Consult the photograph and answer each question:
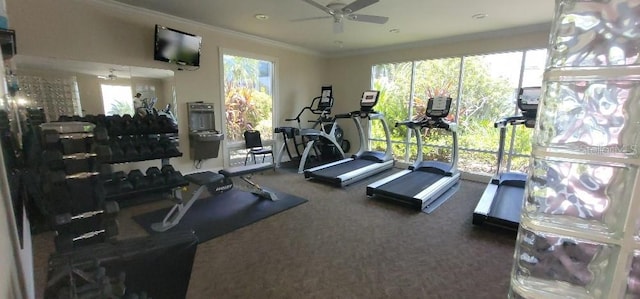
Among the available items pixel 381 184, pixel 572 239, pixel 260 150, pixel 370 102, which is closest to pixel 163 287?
pixel 572 239

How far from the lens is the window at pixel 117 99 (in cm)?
378

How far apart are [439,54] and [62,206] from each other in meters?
5.82

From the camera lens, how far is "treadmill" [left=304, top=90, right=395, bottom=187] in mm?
4660

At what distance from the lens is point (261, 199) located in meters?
3.87

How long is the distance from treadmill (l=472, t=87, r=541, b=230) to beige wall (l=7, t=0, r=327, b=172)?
4327 millimetres

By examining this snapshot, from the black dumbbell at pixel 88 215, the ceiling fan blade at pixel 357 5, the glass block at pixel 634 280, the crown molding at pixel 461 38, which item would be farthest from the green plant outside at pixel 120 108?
the glass block at pixel 634 280

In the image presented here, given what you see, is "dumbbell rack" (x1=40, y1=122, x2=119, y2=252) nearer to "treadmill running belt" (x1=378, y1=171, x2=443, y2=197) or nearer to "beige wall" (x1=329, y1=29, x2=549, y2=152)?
"treadmill running belt" (x1=378, y1=171, x2=443, y2=197)

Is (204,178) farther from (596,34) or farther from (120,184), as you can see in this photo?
(596,34)

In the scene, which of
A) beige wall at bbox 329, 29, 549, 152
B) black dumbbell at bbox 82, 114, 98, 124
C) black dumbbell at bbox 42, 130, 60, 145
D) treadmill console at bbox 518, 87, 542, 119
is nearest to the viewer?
black dumbbell at bbox 42, 130, 60, 145

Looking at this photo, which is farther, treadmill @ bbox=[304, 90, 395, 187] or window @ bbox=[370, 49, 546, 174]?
window @ bbox=[370, 49, 546, 174]

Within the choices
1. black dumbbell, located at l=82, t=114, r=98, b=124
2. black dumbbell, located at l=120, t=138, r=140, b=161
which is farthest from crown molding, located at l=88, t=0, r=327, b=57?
black dumbbell, located at l=120, t=138, r=140, b=161

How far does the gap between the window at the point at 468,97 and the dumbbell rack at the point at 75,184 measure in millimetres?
5467

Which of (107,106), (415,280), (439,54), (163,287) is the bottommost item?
(415,280)

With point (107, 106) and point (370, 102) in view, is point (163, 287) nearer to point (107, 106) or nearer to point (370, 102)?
point (107, 106)
